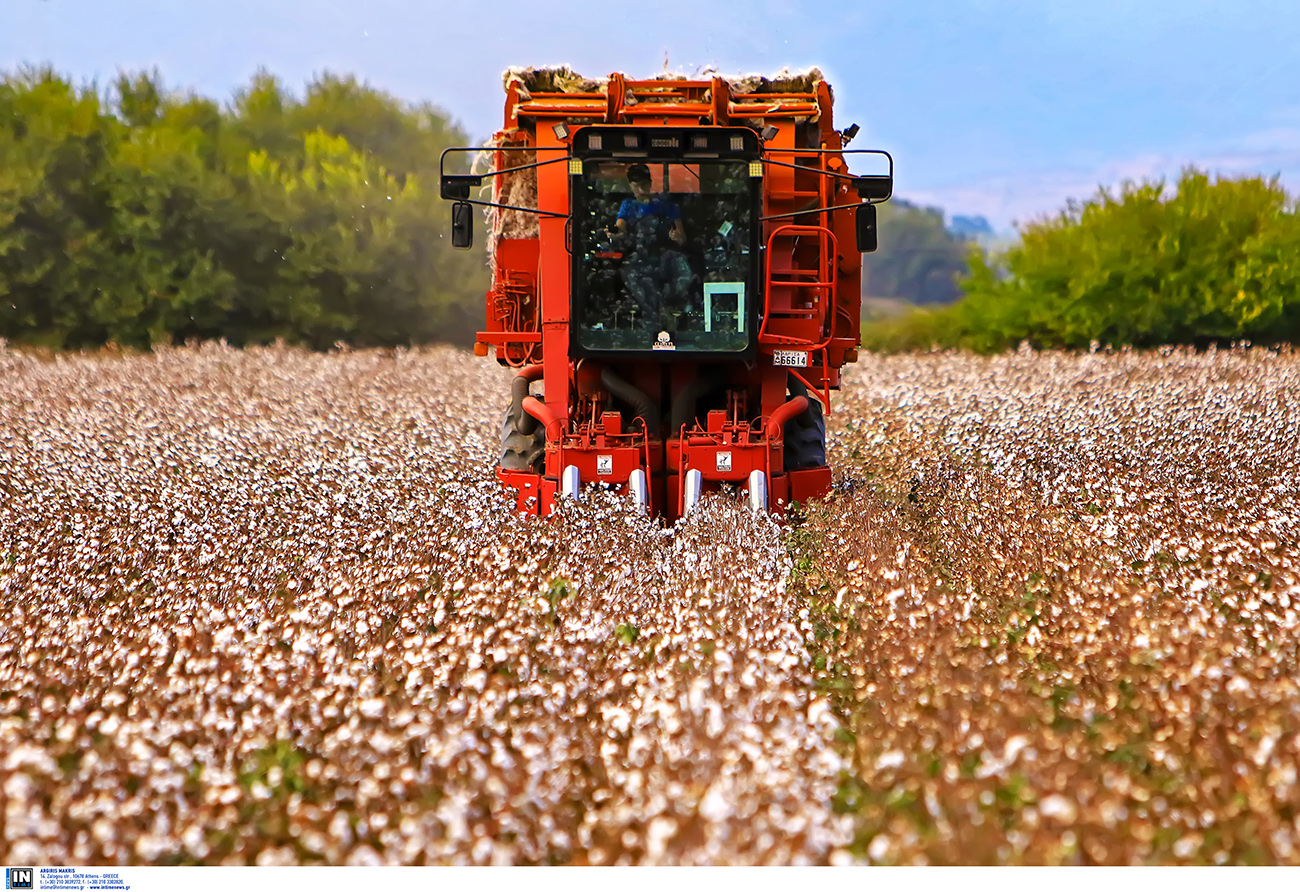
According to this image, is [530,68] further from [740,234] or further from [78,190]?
[78,190]

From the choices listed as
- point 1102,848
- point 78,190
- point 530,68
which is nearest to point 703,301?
point 530,68

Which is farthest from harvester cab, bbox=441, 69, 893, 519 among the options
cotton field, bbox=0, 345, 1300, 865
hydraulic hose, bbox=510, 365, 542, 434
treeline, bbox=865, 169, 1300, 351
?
treeline, bbox=865, 169, 1300, 351

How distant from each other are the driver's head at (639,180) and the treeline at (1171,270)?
2210 cm

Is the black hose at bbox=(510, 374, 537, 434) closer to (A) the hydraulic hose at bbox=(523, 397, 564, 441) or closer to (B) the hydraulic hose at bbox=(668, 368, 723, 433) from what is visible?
(A) the hydraulic hose at bbox=(523, 397, 564, 441)

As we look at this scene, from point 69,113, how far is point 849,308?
93.2ft

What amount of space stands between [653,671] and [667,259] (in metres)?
3.73

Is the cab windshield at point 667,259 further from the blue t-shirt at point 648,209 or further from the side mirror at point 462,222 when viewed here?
the side mirror at point 462,222

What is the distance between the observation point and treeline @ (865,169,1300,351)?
26312 millimetres

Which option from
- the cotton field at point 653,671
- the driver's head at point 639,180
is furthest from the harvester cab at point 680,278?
the cotton field at point 653,671

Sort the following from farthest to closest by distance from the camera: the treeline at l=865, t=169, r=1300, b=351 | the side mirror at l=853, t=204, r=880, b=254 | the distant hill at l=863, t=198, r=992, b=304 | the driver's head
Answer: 1. the distant hill at l=863, t=198, r=992, b=304
2. the treeline at l=865, t=169, r=1300, b=351
3. the side mirror at l=853, t=204, r=880, b=254
4. the driver's head

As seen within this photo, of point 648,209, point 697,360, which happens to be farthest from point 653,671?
point 648,209

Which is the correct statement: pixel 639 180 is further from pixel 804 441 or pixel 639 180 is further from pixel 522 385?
pixel 804 441

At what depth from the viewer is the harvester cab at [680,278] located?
7.64 m

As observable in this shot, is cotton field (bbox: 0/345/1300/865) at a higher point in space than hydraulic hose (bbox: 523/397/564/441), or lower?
lower
